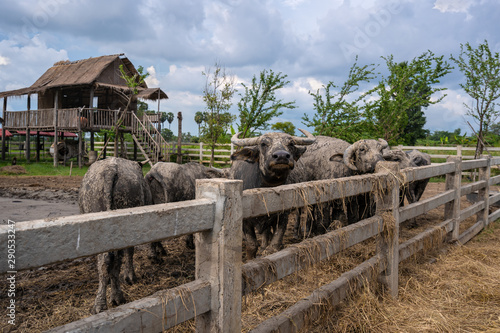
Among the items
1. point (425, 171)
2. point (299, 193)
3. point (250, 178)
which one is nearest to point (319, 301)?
point (299, 193)

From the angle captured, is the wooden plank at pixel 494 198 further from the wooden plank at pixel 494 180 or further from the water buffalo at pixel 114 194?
the water buffalo at pixel 114 194

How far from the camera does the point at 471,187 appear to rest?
6180 millimetres

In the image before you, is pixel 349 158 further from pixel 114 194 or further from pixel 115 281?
pixel 115 281

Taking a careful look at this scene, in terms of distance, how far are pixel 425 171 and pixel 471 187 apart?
237 centimetres

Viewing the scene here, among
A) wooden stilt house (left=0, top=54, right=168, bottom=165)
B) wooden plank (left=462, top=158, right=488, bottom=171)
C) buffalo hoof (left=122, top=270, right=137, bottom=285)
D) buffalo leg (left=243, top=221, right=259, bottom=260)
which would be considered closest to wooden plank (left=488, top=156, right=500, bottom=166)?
wooden plank (left=462, top=158, right=488, bottom=171)

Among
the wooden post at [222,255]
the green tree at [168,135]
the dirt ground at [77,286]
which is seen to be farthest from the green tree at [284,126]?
the green tree at [168,135]

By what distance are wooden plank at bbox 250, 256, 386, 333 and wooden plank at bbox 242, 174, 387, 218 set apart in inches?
28.0

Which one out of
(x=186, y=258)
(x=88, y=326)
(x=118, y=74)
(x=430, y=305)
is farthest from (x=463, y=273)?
(x=118, y=74)

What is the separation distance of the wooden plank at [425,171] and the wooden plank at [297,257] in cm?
108

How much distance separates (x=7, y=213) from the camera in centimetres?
784

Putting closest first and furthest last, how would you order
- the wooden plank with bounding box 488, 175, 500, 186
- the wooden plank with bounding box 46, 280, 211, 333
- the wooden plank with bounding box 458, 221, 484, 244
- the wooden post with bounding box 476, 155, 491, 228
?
the wooden plank with bounding box 46, 280, 211, 333, the wooden plank with bounding box 458, 221, 484, 244, the wooden post with bounding box 476, 155, 491, 228, the wooden plank with bounding box 488, 175, 500, 186

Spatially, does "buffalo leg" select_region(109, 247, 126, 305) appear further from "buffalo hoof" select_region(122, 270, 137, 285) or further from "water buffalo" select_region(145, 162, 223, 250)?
"water buffalo" select_region(145, 162, 223, 250)

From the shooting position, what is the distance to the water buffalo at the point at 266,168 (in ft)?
14.0

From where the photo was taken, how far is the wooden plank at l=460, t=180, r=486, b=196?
5781 millimetres
